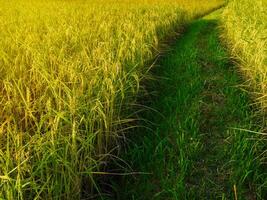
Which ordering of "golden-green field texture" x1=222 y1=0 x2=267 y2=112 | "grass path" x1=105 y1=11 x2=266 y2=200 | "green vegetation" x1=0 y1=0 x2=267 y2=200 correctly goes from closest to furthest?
"green vegetation" x1=0 y1=0 x2=267 y2=200 < "grass path" x1=105 y1=11 x2=266 y2=200 < "golden-green field texture" x1=222 y1=0 x2=267 y2=112

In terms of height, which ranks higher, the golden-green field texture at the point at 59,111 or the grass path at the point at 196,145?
the golden-green field texture at the point at 59,111

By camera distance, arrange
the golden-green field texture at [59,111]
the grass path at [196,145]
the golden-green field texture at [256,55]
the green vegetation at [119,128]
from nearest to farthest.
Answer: the golden-green field texture at [59,111] < the green vegetation at [119,128] < the grass path at [196,145] < the golden-green field texture at [256,55]

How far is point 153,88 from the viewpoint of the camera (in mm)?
4430

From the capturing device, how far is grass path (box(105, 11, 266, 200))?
2.58m

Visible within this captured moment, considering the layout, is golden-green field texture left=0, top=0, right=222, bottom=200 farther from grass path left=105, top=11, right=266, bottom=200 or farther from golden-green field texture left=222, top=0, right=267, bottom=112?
golden-green field texture left=222, top=0, right=267, bottom=112

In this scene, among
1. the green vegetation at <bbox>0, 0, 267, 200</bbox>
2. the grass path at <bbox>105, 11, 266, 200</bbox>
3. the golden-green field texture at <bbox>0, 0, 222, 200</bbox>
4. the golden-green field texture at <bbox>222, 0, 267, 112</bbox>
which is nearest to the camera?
the golden-green field texture at <bbox>0, 0, 222, 200</bbox>

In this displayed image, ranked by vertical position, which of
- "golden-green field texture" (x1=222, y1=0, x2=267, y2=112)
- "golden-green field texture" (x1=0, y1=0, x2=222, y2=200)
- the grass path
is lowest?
the grass path

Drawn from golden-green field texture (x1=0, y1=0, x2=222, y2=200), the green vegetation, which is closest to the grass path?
the green vegetation

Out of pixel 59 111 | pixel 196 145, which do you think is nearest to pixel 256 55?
pixel 196 145

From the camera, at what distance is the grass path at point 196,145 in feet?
8.46

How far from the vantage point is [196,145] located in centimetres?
297

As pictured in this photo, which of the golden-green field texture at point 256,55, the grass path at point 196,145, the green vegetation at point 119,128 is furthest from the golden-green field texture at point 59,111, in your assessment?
the golden-green field texture at point 256,55

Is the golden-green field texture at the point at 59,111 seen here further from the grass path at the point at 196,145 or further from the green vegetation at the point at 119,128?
the grass path at the point at 196,145

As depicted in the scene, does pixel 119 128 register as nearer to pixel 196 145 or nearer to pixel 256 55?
pixel 196 145
